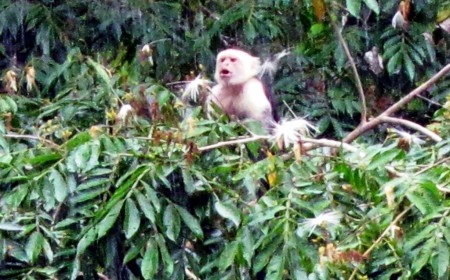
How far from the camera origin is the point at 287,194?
3.76 meters

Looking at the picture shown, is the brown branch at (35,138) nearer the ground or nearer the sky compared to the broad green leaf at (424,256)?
nearer the sky

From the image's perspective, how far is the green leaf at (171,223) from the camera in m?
3.80

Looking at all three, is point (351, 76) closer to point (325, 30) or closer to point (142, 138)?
point (325, 30)

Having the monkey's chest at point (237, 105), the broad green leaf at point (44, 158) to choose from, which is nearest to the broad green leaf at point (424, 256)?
the broad green leaf at point (44, 158)

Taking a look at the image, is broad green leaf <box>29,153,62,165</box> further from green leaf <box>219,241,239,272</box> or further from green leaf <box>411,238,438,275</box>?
green leaf <box>411,238,438,275</box>

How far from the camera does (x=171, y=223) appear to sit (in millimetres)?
3816

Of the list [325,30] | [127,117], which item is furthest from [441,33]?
[127,117]

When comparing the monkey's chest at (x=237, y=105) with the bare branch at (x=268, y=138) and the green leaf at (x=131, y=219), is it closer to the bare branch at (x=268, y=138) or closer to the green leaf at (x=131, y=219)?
the bare branch at (x=268, y=138)

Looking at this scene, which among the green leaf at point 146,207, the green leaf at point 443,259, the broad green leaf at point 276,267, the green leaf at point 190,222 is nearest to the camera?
the green leaf at point 443,259

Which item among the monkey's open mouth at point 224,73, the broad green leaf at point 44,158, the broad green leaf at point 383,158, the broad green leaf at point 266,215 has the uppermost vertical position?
the broad green leaf at point 44,158

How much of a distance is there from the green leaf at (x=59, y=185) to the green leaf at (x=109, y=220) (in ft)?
0.77

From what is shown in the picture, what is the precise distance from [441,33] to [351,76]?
729 mm

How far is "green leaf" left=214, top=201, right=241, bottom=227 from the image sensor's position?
3.81 meters

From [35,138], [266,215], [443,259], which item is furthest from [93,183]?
[443,259]
